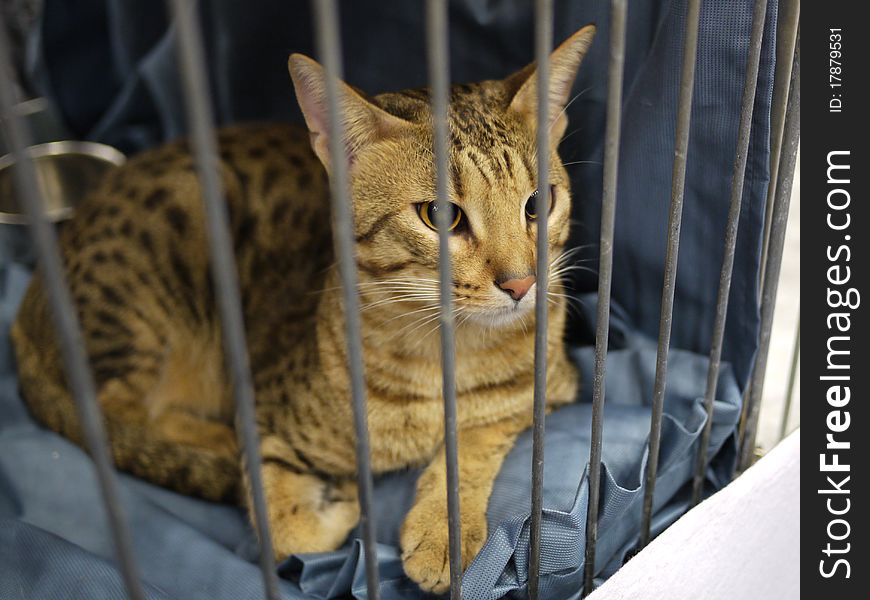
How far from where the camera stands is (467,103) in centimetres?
114

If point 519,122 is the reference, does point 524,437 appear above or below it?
below

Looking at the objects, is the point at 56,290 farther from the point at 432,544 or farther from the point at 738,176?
the point at 738,176

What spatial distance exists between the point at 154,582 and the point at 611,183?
0.85 metres

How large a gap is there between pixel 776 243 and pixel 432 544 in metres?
0.62

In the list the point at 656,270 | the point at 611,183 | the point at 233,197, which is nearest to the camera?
the point at 611,183

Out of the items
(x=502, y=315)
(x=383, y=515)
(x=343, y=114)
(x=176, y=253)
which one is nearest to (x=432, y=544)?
(x=383, y=515)

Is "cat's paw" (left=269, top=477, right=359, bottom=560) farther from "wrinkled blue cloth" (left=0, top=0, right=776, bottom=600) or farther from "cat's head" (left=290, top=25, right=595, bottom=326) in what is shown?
"cat's head" (left=290, top=25, right=595, bottom=326)

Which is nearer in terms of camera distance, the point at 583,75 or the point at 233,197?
the point at 583,75

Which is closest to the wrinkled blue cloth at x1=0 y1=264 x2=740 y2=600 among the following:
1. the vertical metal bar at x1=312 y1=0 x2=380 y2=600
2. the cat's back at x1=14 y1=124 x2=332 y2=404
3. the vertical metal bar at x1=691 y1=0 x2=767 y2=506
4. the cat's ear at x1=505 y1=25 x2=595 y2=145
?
the vertical metal bar at x1=691 y1=0 x2=767 y2=506

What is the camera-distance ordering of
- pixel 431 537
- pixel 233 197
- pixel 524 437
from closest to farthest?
pixel 431 537 → pixel 524 437 → pixel 233 197

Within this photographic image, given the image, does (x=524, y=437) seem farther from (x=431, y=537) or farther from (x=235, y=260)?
(x=235, y=260)

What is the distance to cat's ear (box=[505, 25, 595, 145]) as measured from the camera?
104cm

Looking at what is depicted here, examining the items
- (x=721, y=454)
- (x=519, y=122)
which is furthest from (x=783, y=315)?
(x=519, y=122)

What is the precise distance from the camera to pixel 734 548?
1.24m
